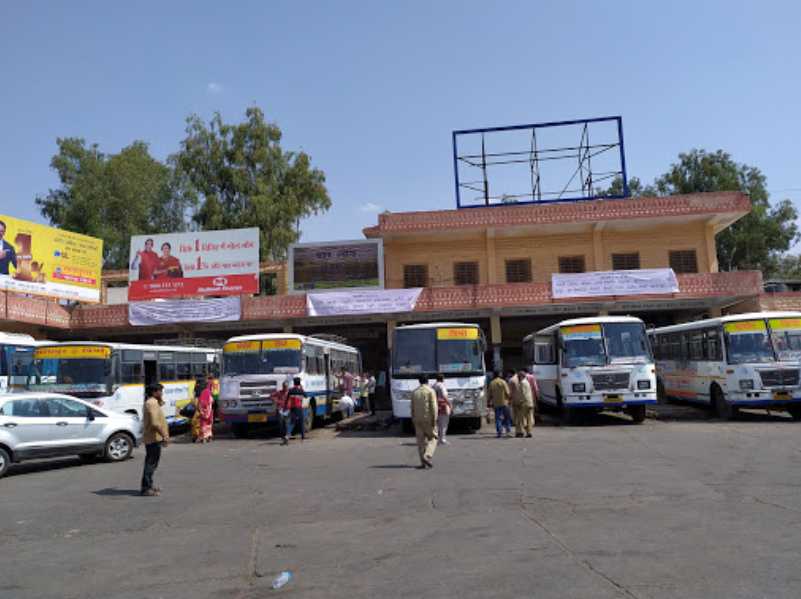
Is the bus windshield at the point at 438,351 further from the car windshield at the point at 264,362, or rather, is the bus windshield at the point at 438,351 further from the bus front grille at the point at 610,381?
the bus front grille at the point at 610,381

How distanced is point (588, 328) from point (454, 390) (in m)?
4.45

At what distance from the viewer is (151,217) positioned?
48.1m

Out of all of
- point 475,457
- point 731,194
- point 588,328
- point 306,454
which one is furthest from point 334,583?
point 731,194

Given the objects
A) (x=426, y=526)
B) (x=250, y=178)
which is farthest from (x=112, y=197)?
(x=426, y=526)

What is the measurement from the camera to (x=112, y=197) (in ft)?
149

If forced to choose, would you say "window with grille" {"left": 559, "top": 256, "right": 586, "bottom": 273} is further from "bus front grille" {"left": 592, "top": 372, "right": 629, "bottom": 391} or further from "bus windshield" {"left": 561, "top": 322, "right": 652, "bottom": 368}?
"bus front grille" {"left": 592, "top": 372, "right": 629, "bottom": 391}

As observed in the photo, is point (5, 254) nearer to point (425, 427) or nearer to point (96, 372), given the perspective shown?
point (96, 372)

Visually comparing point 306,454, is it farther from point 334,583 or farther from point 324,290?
point 324,290

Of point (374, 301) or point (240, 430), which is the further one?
point (374, 301)

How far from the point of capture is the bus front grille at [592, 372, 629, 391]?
18.0m

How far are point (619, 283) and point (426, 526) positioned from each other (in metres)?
22.3

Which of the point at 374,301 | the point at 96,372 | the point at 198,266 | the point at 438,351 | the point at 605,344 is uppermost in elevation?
the point at 198,266

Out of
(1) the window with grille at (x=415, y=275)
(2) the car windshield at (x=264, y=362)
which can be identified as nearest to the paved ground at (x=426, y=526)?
(2) the car windshield at (x=264, y=362)

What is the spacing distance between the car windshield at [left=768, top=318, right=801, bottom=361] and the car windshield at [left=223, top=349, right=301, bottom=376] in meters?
12.6
